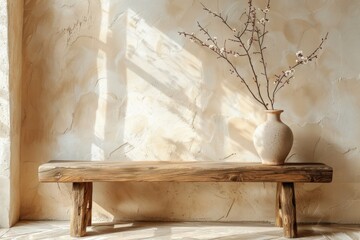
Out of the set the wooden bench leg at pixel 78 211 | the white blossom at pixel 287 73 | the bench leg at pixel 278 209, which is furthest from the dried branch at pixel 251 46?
the wooden bench leg at pixel 78 211

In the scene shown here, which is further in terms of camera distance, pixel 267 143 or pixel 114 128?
pixel 114 128

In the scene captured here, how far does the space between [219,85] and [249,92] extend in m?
0.22

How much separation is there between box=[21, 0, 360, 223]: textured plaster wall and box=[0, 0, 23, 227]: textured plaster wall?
15 centimetres

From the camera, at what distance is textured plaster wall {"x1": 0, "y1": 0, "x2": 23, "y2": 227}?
8.86 feet

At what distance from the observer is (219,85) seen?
292cm

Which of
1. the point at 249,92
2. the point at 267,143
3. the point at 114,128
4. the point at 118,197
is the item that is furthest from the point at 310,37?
the point at 118,197

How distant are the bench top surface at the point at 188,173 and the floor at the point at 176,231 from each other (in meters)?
0.37

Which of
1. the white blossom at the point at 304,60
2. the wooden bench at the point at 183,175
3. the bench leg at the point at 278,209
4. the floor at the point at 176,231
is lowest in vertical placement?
the floor at the point at 176,231

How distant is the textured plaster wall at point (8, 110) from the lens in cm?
270

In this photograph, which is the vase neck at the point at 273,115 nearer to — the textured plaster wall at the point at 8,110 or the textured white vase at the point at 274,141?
the textured white vase at the point at 274,141

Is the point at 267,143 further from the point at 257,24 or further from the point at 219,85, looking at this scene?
the point at 257,24

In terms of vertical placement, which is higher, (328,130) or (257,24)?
(257,24)

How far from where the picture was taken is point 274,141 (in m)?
2.55

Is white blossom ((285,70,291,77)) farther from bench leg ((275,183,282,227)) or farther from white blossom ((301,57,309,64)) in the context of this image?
bench leg ((275,183,282,227))
